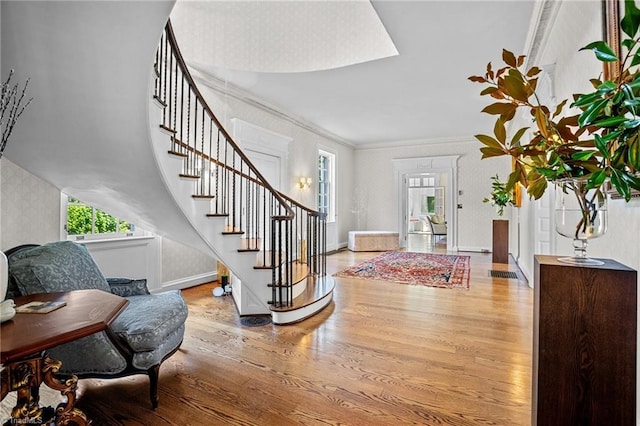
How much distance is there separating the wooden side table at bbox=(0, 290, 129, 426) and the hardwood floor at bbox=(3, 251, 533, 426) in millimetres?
490

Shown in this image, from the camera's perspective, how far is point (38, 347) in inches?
45.0

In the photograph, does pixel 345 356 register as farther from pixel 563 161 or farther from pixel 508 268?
pixel 508 268

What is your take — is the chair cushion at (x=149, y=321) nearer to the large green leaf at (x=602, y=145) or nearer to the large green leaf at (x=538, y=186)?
the large green leaf at (x=538, y=186)

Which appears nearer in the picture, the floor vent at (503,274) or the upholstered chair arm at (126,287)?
the upholstered chair arm at (126,287)

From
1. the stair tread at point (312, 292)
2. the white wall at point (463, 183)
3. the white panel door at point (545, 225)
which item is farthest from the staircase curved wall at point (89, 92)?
the white wall at point (463, 183)

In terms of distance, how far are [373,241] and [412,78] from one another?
173 inches

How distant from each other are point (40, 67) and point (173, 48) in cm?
97

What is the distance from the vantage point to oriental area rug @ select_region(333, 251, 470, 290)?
15.8 ft

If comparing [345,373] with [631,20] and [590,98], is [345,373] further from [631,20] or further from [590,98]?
[631,20]

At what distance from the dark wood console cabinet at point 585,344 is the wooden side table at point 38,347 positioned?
70.3 inches

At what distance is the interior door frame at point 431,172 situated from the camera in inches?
Result: 322

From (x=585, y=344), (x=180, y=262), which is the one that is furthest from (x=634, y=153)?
(x=180, y=262)

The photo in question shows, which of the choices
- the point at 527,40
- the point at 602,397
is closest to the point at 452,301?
the point at 602,397

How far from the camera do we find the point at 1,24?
1649mm
